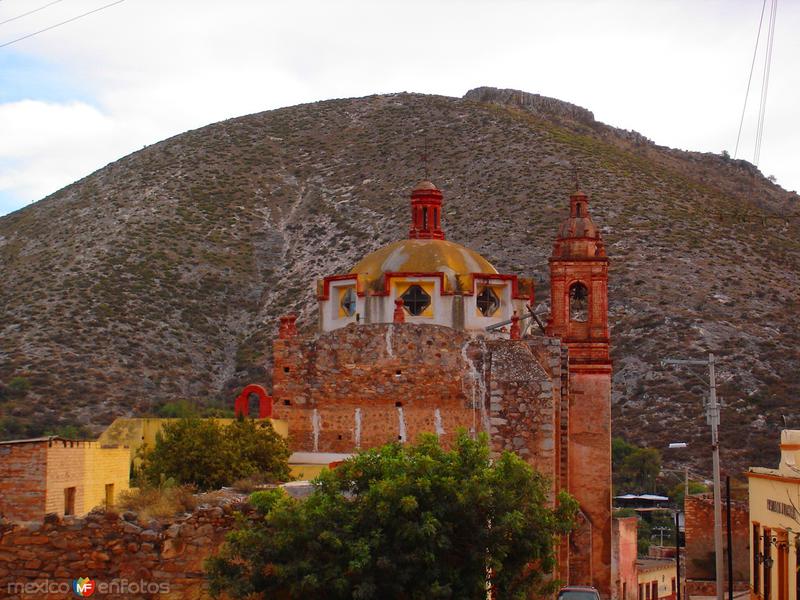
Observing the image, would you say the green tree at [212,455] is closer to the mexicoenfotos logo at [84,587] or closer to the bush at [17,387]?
the mexicoenfotos logo at [84,587]

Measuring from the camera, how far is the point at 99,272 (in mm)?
71875

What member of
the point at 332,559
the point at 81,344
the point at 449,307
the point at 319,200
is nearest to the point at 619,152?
the point at 319,200

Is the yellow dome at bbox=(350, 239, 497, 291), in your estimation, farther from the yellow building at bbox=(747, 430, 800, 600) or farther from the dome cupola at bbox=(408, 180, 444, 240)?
the yellow building at bbox=(747, 430, 800, 600)

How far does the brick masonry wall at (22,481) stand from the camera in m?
19.2

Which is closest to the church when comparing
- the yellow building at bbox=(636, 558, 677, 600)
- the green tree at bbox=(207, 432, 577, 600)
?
the green tree at bbox=(207, 432, 577, 600)

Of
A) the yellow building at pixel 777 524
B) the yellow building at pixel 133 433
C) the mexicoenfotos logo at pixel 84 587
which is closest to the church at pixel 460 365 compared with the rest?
the yellow building at pixel 133 433

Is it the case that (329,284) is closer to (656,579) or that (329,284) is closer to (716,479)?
(716,479)

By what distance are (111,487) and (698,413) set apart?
37.0 metres

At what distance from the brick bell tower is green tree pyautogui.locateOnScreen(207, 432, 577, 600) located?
47.9 feet

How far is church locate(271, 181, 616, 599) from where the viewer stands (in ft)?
81.5

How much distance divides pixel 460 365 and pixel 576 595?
593 centimetres

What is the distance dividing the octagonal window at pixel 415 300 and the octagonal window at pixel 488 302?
1.20 meters

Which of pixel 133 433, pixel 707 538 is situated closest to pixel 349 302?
pixel 133 433

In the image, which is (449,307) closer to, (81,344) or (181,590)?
(181,590)
